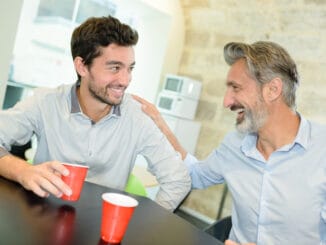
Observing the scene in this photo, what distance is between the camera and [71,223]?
75cm

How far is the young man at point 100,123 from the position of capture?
1.36 meters

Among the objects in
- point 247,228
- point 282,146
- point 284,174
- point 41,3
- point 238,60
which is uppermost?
point 41,3

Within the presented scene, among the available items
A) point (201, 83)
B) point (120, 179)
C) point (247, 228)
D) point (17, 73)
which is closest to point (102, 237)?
point (120, 179)

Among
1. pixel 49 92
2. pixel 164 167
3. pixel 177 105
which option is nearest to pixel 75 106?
pixel 49 92

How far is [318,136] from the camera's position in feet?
4.49

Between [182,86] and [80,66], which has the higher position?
[182,86]

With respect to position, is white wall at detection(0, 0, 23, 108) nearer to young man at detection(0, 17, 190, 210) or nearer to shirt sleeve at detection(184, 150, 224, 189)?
young man at detection(0, 17, 190, 210)

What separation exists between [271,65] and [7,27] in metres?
1.98

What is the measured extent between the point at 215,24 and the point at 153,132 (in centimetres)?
277

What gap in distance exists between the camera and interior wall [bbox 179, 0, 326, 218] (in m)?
3.18

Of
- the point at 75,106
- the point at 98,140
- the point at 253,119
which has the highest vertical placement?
the point at 253,119

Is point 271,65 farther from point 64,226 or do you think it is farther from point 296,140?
point 64,226

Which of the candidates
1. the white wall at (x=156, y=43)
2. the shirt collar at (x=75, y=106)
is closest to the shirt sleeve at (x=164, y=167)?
the shirt collar at (x=75, y=106)

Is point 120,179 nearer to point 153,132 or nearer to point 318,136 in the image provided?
point 153,132
